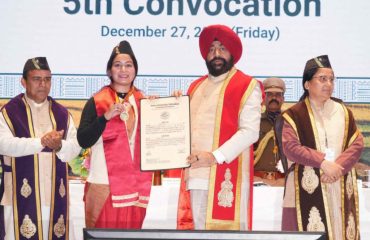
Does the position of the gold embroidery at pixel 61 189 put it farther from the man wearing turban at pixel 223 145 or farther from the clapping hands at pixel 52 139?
the man wearing turban at pixel 223 145

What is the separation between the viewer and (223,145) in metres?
3.60

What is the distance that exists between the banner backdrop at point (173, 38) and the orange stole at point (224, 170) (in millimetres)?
2009

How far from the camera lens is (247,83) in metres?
3.74

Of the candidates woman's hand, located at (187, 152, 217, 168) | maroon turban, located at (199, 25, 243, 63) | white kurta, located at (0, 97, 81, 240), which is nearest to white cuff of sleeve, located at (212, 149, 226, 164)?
woman's hand, located at (187, 152, 217, 168)

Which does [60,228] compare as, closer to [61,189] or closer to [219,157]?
[61,189]

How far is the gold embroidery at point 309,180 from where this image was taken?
12.5ft

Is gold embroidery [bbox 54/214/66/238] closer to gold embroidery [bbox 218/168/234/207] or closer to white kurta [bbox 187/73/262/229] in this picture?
white kurta [bbox 187/73/262/229]

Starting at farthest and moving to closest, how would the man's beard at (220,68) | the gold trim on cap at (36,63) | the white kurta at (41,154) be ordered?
the gold trim on cap at (36,63) → the white kurta at (41,154) → the man's beard at (220,68)

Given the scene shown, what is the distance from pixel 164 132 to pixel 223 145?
0.34 metres

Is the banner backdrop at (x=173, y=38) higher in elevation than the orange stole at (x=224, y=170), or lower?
higher

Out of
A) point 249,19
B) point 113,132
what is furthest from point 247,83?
point 249,19

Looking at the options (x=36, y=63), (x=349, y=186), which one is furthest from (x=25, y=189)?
(x=349, y=186)

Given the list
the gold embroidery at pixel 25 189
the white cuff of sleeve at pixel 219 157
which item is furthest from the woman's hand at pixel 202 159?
the gold embroidery at pixel 25 189

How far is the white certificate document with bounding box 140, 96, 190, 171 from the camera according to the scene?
358 cm
